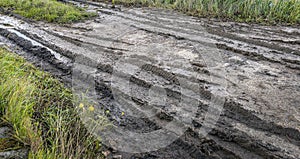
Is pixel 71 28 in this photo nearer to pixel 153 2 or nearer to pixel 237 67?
pixel 153 2

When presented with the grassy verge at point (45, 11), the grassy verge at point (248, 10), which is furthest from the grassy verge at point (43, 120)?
the grassy verge at point (248, 10)

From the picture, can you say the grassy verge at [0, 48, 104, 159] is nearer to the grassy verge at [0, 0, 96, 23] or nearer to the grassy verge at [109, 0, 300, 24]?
the grassy verge at [0, 0, 96, 23]

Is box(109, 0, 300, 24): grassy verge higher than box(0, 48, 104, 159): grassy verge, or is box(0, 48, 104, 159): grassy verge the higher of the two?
box(109, 0, 300, 24): grassy verge

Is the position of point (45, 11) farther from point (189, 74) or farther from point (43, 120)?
point (43, 120)

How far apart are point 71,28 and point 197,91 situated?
3.41 m

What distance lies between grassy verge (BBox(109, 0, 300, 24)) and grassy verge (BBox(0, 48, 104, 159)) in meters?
3.95

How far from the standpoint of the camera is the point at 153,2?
7270mm

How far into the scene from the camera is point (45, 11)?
6.36 meters

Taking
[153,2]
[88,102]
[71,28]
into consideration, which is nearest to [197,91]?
[88,102]

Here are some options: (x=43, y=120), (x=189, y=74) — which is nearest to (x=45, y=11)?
(x=189, y=74)

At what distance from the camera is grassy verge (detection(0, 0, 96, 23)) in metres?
6.06

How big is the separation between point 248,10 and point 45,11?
4.51 metres

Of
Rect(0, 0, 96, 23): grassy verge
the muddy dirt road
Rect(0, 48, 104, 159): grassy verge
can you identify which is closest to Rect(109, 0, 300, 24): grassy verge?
the muddy dirt road

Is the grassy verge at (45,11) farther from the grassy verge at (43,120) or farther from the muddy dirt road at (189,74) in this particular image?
the grassy verge at (43,120)
